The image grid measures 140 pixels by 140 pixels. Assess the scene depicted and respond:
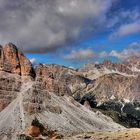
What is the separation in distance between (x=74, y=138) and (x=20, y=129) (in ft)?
93.4

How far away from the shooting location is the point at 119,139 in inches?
7037

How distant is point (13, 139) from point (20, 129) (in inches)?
490

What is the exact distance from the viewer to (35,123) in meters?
199

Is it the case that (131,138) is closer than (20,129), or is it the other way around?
(131,138)

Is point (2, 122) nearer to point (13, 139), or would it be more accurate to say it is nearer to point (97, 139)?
point (13, 139)

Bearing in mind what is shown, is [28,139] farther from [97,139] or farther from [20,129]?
[97,139]

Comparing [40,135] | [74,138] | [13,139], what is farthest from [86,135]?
[13,139]

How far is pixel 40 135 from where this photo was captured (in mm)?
191375

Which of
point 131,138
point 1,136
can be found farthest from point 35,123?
point 131,138

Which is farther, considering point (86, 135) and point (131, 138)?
point (86, 135)

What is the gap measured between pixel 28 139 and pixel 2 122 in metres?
23.9

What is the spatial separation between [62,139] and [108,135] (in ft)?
86.5

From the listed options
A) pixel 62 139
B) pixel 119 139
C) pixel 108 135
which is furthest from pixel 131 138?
pixel 62 139

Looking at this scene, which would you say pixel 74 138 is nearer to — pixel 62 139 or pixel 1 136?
pixel 62 139
